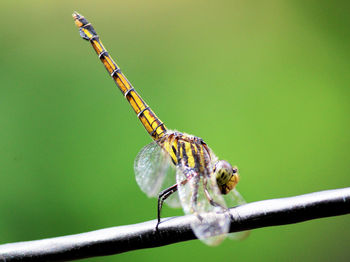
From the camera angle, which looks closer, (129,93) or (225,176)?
(225,176)

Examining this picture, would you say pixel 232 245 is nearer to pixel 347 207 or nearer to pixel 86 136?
pixel 86 136

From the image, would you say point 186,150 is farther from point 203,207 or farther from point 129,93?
point 129,93

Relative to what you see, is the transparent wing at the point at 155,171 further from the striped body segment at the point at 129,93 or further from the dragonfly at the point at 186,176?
the striped body segment at the point at 129,93

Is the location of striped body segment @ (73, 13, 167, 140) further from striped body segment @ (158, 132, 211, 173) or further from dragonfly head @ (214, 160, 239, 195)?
dragonfly head @ (214, 160, 239, 195)

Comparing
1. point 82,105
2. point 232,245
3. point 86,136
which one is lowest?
point 232,245

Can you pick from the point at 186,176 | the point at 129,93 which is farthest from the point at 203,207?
the point at 129,93

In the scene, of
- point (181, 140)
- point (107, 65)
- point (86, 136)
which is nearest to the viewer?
point (181, 140)

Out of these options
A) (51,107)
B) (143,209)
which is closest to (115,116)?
(51,107)

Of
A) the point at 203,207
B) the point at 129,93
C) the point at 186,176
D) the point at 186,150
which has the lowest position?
the point at 203,207

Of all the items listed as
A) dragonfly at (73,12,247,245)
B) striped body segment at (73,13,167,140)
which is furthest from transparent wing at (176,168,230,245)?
striped body segment at (73,13,167,140)
